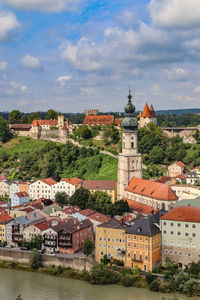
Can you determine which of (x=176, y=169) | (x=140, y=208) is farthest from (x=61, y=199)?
(x=176, y=169)

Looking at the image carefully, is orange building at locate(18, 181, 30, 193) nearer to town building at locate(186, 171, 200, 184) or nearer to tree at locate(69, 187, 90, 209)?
tree at locate(69, 187, 90, 209)

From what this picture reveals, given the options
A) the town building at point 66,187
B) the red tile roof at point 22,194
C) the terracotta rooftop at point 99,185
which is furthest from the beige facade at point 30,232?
the town building at point 66,187

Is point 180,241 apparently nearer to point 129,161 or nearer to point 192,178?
point 129,161

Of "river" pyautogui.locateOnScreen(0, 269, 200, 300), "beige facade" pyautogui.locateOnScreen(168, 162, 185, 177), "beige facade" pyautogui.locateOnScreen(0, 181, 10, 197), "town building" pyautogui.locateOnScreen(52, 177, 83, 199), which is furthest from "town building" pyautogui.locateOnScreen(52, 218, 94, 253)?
"beige facade" pyautogui.locateOnScreen(168, 162, 185, 177)

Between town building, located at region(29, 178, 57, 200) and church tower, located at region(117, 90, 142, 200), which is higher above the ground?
church tower, located at region(117, 90, 142, 200)

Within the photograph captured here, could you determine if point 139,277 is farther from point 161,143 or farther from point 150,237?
point 161,143

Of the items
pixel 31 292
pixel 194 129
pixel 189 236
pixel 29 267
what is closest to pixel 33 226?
pixel 29 267
